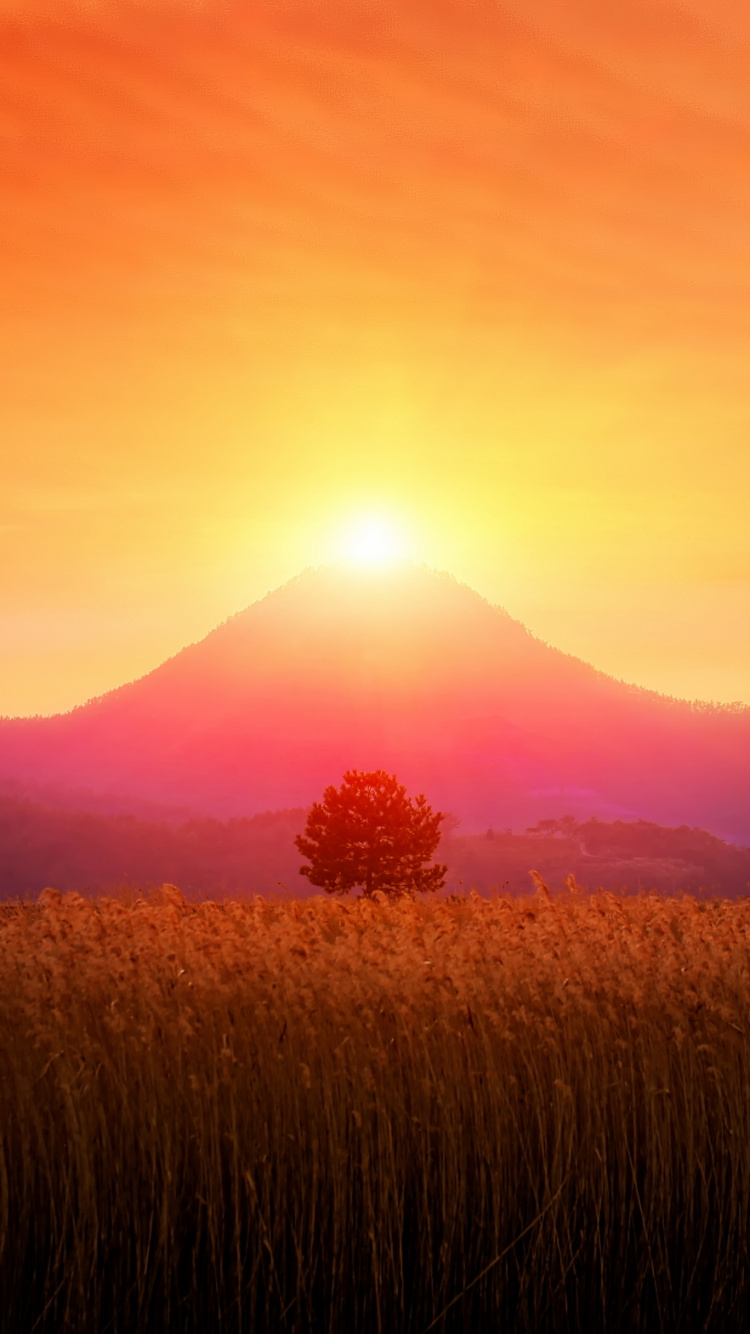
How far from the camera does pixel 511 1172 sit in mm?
7113

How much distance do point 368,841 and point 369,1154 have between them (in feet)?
160

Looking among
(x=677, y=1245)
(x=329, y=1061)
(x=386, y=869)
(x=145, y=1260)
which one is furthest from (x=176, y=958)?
(x=386, y=869)

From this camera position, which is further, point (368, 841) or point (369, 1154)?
point (368, 841)

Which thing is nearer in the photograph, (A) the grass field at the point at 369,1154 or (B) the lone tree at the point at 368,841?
(A) the grass field at the point at 369,1154

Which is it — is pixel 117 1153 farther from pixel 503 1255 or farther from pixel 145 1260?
pixel 503 1255

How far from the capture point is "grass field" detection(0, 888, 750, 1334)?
6.61m

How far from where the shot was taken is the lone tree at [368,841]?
180 feet

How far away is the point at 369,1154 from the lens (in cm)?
687

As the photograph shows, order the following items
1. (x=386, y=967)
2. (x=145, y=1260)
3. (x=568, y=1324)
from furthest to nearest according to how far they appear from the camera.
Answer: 1. (x=386, y=967)
2. (x=568, y=1324)
3. (x=145, y=1260)

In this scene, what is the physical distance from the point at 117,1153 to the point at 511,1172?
2.33m

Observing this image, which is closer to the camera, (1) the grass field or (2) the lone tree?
(1) the grass field

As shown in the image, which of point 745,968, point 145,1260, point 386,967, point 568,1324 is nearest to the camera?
point 145,1260

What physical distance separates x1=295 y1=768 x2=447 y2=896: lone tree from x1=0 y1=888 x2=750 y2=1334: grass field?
47020 mm

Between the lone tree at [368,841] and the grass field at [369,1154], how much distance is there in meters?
47.0
